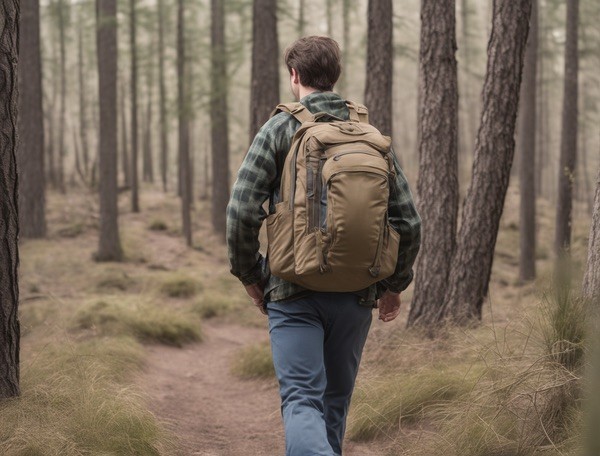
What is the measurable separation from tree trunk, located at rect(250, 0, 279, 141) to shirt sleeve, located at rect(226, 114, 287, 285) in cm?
881

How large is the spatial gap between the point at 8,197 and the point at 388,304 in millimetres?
2403

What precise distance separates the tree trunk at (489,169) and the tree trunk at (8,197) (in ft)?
13.8

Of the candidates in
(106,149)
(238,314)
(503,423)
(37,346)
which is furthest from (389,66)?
(106,149)

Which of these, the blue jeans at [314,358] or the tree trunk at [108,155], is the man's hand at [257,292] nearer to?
the blue jeans at [314,358]

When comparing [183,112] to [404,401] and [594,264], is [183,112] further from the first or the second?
[594,264]

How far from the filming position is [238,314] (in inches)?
457

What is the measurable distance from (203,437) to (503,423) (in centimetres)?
252

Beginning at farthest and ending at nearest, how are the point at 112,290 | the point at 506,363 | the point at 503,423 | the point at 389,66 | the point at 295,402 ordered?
the point at 112,290, the point at 389,66, the point at 506,363, the point at 503,423, the point at 295,402

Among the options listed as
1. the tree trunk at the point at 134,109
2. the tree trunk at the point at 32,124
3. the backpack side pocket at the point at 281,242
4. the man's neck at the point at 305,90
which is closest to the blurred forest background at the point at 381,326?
the tree trunk at the point at 32,124

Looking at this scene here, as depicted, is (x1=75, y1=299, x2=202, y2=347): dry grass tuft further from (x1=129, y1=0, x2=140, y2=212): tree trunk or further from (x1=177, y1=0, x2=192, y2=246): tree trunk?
(x1=129, y1=0, x2=140, y2=212): tree trunk

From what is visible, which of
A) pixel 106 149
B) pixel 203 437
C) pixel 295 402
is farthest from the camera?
pixel 106 149

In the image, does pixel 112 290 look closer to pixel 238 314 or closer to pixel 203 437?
pixel 238 314

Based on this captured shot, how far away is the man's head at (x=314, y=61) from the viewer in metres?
3.25

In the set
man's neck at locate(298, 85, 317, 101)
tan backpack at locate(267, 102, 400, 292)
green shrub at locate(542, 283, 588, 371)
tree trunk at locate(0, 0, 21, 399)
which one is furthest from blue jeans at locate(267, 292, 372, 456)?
tree trunk at locate(0, 0, 21, 399)
